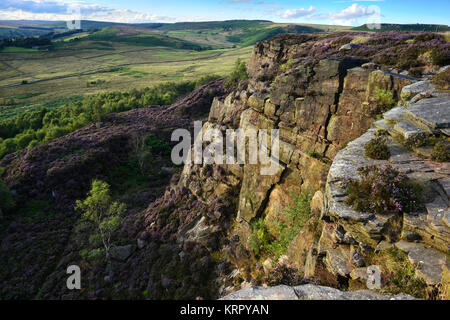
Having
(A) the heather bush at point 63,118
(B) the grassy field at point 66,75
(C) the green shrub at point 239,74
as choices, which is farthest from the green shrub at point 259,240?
(B) the grassy field at point 66,75

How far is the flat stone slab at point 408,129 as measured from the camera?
1088 centimetres

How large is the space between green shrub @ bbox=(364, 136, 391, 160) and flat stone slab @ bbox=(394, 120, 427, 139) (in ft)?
2.74

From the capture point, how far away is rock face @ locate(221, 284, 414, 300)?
771 cm

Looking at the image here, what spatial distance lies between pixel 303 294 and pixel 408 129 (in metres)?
9.10

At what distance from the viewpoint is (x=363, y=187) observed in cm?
973

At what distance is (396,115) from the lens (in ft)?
41.7

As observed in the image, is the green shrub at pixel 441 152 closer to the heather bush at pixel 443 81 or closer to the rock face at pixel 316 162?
the rock face at pixel 316 162

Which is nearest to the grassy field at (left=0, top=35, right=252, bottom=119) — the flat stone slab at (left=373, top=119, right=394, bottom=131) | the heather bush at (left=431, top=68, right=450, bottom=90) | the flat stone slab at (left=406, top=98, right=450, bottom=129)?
the flat stone slab at (left=373, top=119, right=394, bottom=131)

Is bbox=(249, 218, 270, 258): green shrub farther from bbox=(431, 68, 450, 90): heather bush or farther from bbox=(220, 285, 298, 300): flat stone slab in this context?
bbox=(431, 68, 450, 90): heather bush

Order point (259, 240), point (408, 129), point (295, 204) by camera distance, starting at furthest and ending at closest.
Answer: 1. point (259, 240)
2. point (295, 204)
3. point (408, 129)

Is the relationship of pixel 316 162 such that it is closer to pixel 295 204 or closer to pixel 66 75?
pixel 295 204

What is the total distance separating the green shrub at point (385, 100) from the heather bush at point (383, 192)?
677 centimetres

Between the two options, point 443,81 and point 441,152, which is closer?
point 441,152

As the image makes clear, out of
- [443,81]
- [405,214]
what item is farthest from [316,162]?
[443,81]
